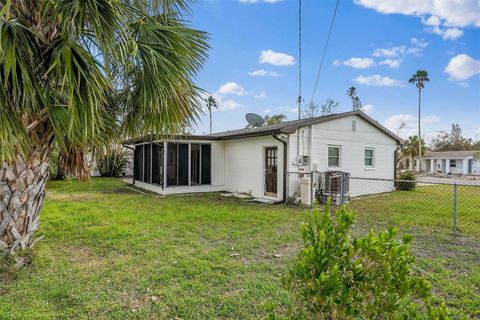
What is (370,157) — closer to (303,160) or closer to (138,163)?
(303,160)

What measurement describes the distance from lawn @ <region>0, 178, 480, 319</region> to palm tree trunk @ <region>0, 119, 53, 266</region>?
1.32 feet

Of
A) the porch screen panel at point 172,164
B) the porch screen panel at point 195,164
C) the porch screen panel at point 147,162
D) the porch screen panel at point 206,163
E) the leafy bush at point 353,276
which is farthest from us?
the porch screen panel at point 147,162

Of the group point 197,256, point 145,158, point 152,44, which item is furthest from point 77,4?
point 145,158

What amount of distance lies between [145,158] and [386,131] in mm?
11469

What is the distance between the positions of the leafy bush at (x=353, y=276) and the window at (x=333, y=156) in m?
10.3

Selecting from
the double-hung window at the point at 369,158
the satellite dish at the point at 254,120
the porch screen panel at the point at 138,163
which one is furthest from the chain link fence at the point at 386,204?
the porch screen panel at the point at 138,163

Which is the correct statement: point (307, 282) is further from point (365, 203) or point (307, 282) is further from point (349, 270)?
point (365, 203)

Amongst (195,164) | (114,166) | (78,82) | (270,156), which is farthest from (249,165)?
(114,166)

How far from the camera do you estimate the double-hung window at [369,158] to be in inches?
511

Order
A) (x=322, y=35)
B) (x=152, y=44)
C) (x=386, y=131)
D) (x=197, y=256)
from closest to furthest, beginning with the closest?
(x=152, y=44) → (x=197, y=256) → (x=322, y=35) → (x=386, y=131)

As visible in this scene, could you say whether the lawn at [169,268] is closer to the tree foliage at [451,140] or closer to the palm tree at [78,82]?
the palm tree at [78,82]

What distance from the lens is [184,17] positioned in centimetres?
491

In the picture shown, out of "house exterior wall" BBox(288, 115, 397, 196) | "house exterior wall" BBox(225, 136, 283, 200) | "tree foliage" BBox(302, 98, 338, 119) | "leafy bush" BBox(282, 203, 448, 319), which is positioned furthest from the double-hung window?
"tree foliage" BBox(302, 98, 338, 119)

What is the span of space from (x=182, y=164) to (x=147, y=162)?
105 inches
